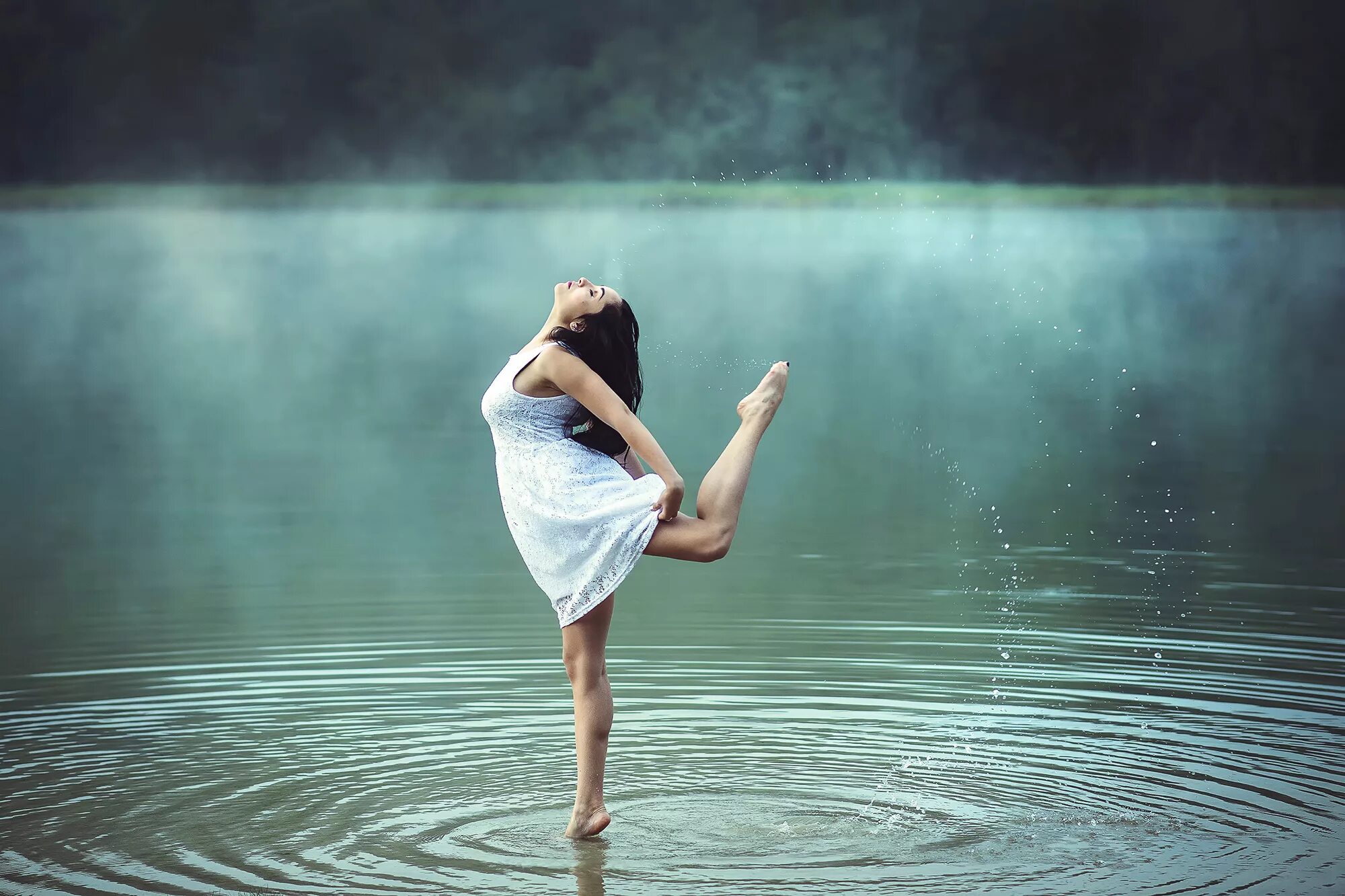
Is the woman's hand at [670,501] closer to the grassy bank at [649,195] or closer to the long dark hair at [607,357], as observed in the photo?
the long dark hair at [607,357]

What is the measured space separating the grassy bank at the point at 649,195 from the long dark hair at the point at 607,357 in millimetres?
32065

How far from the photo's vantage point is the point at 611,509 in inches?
211

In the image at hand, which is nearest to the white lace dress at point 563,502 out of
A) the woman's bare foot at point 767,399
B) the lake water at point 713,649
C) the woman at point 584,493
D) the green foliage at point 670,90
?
the woman at point 584,493

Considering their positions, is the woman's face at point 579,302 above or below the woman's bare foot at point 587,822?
above

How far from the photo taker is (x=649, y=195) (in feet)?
124

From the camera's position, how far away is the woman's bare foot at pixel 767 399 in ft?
18.4

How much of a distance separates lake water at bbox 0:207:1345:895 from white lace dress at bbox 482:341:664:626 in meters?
0.66

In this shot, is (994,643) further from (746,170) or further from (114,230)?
(114,230)

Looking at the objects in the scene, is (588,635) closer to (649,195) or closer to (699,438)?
(699,438)

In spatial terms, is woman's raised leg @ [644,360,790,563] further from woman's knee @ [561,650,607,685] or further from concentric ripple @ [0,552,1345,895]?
concentric ripple @ [0,552,1345,895]

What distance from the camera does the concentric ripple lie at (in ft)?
15.8

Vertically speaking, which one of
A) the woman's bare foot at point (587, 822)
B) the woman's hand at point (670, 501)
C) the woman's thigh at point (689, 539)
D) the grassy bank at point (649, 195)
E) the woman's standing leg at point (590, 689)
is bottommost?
the woman's bare foot at point (587, 822)

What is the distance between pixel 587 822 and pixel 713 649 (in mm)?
2655

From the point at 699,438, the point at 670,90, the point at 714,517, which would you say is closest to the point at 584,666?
the point at 714,517
